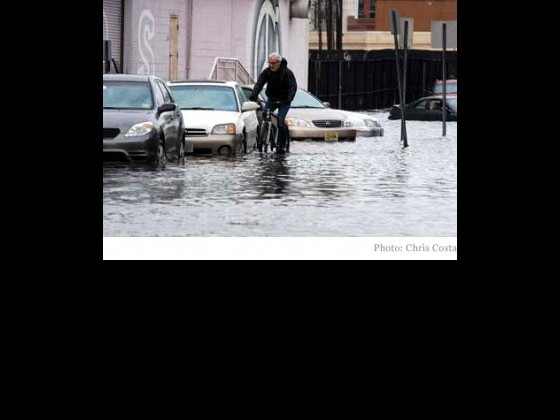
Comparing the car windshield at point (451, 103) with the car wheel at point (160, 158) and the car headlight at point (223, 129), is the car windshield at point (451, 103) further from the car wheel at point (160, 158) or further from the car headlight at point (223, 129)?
the car wheel at point (160, 158)

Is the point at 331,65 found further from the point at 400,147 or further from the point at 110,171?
the point at 110,171

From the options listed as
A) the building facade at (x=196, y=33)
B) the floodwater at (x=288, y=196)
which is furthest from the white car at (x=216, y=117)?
the building facade at (x=196, y=33)

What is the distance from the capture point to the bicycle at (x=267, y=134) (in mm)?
23906

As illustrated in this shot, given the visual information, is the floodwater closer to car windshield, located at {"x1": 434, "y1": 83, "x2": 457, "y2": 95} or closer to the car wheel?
the car wheel

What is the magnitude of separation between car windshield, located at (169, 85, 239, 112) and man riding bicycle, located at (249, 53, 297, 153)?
62 cm

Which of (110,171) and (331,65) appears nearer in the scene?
(110,171)

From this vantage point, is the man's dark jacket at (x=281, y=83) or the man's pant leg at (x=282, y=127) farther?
the man's pant leg at (x=282, y=127)

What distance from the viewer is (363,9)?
8594 centimetres

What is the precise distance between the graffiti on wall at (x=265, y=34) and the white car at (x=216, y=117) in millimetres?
16289

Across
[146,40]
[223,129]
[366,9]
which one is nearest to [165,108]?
[223,129]

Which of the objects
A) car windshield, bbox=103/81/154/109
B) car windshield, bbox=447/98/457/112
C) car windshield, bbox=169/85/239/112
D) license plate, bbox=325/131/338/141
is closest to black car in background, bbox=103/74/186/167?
car windshield, bbox=103/81/154/109

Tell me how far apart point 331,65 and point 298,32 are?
4682mm
